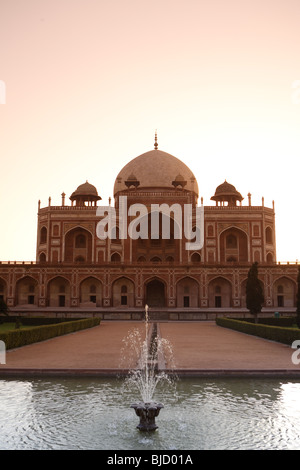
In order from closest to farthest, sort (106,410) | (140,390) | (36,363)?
(106,410) < (140,390) < (36,363)

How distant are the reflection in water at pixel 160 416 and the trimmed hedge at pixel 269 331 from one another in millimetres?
5697

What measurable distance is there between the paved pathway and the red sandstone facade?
1409cm

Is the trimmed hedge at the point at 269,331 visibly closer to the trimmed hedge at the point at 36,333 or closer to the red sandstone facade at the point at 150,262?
the trimmed hedge at the point at 36,333

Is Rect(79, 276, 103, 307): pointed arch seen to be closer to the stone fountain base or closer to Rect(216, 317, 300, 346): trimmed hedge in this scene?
Rect(216, 317, 300, 346): trimmed hedge

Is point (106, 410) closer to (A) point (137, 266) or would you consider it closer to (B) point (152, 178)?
(A) point (137, 266)

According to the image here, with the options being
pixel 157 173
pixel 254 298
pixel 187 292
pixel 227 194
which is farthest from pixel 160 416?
pixel 157 173

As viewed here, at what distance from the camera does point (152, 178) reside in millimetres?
46531

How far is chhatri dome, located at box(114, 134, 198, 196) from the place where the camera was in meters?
46.3

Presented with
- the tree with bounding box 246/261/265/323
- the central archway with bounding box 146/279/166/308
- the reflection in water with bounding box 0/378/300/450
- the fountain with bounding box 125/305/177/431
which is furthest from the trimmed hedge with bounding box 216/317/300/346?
the central archway with bounding box 146/279/166/308

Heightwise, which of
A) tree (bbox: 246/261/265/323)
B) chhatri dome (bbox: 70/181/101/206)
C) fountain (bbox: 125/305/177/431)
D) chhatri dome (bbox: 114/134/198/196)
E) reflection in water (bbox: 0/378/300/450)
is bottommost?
reflection in water (bbox: 0/378/300/450)
